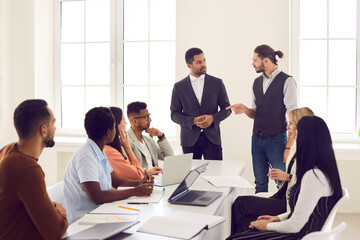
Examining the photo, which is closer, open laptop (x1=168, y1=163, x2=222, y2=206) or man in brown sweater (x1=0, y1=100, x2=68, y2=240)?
man in brown sweater (x1=0, y1=100, x2=68, y2=240)

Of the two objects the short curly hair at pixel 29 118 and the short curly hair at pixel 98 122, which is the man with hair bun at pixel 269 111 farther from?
the short curly hair at pixel 29 118

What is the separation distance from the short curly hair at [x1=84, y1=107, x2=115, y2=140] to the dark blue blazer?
1.60 m

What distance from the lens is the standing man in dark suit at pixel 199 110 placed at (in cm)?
387

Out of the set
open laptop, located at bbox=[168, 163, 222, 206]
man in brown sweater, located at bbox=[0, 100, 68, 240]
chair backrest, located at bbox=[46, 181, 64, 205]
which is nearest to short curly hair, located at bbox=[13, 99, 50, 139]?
man in brown sweater, located at bbox=[0, 100, 68, 240]

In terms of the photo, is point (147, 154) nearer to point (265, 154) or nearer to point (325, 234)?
point (265, 154)

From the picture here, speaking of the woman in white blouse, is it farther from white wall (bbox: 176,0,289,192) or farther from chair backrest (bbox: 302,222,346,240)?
white wall (bbox: 176,0,289,192)

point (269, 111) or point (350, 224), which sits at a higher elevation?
point (269, 111)

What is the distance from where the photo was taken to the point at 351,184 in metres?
4.62

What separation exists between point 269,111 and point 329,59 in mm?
1425

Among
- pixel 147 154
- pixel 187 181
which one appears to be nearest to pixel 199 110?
pixel 147 154

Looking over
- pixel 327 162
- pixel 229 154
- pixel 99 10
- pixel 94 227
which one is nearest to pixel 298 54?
pixel 229 154

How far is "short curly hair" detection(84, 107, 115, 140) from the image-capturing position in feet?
7.48

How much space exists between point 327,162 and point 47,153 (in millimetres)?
3929

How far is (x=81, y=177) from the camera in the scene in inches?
83.5
